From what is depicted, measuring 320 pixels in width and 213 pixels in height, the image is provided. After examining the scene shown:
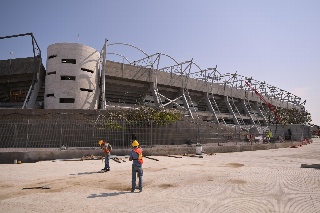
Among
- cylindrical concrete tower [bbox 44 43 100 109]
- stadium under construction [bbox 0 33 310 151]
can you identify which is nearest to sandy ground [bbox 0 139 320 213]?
stadium under construction [bbox 0 33 310 151]

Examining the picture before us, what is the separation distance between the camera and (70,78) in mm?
31406

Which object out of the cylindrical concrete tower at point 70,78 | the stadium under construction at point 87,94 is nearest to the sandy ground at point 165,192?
the stadium under construction at point 87,94

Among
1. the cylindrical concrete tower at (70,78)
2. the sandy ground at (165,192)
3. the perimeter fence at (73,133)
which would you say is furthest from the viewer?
the cylindrical concrete tower at (70,78)

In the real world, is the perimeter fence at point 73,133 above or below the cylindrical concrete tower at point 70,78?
below

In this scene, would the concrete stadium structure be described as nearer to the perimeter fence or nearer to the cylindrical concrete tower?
the cylindrical concrete tower

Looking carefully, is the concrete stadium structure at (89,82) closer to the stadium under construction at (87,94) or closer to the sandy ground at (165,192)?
the stadium under construction at (87,94)

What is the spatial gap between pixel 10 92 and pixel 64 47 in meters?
14.6

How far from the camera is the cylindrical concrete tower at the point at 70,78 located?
29969mm

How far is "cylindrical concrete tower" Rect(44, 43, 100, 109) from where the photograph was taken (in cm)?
2997

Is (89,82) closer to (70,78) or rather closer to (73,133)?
(70,78)

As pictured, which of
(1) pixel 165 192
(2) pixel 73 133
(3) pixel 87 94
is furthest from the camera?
(3) pixel 87 94

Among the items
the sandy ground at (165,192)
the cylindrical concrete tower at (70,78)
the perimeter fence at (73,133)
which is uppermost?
the cylindrical concrete tower at (70,78)

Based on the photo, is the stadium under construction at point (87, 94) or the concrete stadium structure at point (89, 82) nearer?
the stadium under construction at point (87, 94)

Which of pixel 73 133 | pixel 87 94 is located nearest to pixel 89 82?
pixel 87 94
